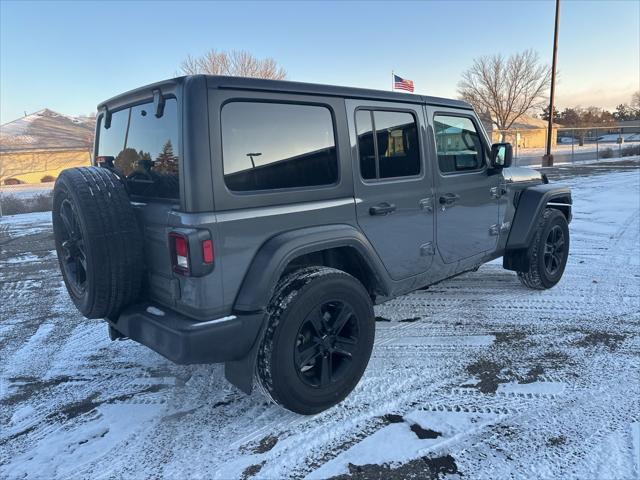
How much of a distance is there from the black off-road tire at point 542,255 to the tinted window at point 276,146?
288 cm

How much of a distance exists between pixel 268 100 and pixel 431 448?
2165 mm

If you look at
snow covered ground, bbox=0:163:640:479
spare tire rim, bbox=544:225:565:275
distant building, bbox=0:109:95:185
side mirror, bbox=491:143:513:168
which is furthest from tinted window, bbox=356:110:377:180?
distant building, bbox=0:109:95:185

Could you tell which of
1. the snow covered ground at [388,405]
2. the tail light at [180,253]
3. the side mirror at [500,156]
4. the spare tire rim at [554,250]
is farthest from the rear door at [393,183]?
the spare tire rim at [554,250]

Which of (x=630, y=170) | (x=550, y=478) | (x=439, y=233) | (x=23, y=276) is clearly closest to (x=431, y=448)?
(x=550, y=478)

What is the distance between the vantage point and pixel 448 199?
3791 mm

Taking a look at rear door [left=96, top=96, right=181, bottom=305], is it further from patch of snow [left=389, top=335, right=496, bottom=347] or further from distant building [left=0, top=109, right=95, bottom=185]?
distant building [left=0, top=109, right=95, bottom=185]

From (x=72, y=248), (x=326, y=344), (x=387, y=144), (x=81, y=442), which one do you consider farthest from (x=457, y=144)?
(x=81, y=442)

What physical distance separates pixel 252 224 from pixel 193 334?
2.17ft

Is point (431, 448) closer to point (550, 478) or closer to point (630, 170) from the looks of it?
point (550, 478)

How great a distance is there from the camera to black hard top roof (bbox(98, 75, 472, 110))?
248cm

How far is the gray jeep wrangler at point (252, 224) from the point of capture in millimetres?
2439

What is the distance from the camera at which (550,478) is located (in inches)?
90.5

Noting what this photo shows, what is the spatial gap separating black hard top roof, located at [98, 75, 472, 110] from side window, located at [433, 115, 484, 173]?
0.22 metres

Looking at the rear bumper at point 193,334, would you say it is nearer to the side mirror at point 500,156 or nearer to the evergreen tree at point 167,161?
the evergreen tree at point 167,161
